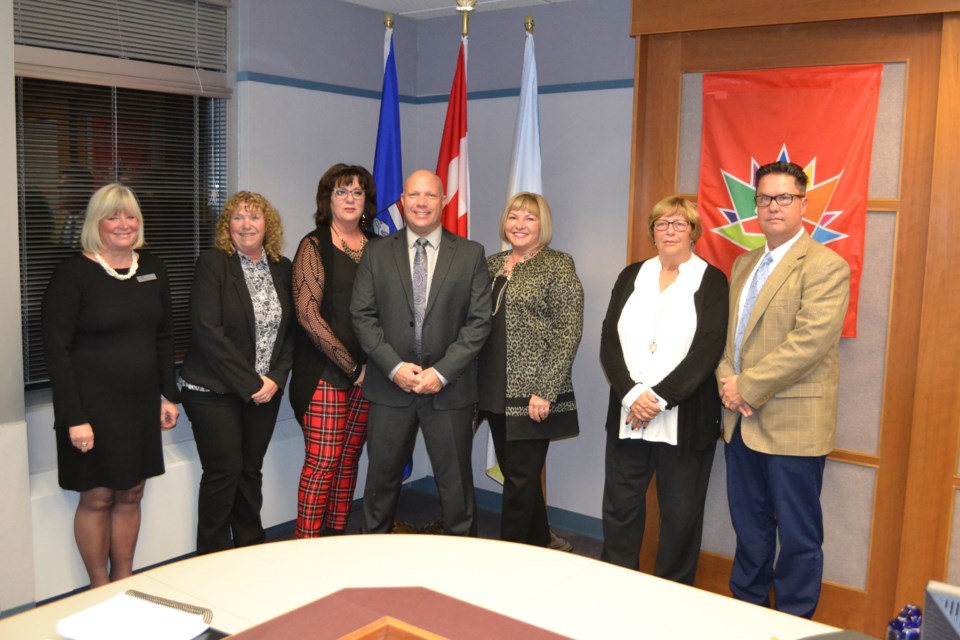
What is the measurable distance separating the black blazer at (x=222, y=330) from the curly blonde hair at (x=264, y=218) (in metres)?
0.04

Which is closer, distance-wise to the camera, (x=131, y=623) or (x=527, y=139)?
(x=131, y=623)

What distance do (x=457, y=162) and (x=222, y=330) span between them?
1.48 metres

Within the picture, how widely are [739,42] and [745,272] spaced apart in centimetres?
95

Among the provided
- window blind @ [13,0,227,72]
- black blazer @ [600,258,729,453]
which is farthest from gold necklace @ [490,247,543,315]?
window blind @ [13,0,227,72]

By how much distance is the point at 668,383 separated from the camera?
3141 mm

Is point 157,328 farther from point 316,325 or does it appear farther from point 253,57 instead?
point 253,57

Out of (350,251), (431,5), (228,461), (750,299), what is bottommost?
(228,461)

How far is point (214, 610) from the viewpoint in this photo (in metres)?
1.67

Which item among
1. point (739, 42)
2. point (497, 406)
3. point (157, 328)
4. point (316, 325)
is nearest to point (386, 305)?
point (316, 325)

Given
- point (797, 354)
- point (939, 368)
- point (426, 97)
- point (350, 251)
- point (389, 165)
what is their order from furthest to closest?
point (426, 97) < point (389, 165) < point (350, 251) < point (939, 368) < point (797, 354)

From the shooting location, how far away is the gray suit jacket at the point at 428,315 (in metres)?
3.40

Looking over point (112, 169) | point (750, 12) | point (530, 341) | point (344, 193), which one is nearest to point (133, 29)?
point (112, 169)

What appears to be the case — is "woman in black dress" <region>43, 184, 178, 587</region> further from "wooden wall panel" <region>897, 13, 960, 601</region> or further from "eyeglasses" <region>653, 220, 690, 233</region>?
"wooden wall panel" <region>897, 13, 960, 601</region>

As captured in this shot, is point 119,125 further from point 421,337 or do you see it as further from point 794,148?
point 794,148
